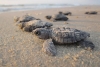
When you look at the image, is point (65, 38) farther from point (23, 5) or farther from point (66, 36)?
point (23, 5)

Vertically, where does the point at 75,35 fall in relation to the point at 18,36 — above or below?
above

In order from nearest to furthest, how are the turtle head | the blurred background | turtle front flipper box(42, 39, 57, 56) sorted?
turtle front flipper box(42, 39, 57, 56) → the turtle head → the blurred background

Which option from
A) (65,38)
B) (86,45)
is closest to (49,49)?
(65,38)

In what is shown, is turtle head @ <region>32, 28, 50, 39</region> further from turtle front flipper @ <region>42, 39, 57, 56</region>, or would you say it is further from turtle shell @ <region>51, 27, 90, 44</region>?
turtle front flipper @ <region>42, 39, 57, 56</region>

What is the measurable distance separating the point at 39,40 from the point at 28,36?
615 mm

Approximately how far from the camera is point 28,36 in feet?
17.1

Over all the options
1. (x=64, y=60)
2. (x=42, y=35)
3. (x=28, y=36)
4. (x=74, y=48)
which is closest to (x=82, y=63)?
(x=64, y=60)

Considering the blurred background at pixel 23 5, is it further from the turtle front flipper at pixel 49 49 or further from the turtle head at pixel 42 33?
the turtle front flipper at pixel 49 49

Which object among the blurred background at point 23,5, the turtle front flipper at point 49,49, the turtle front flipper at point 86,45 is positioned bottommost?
the blurred background at point 23,5

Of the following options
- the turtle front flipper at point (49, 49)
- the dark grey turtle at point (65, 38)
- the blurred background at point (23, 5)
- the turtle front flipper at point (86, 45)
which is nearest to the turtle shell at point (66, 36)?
the dark grey turtle at point (65, 38)

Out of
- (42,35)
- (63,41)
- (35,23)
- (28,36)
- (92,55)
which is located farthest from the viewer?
(35,23)

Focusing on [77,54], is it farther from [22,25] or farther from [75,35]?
[22,25]

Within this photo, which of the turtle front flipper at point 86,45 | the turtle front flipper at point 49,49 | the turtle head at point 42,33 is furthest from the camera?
the turtle head at point 42,33

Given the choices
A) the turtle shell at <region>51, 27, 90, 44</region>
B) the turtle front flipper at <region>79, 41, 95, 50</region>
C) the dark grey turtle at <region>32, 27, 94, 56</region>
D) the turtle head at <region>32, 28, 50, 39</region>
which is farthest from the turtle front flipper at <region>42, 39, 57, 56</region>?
the turtle front flipper at <region>79, 41, 95, 50</region>
